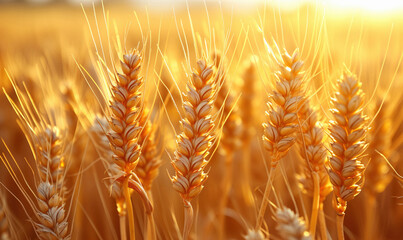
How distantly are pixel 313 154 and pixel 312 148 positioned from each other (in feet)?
0.08

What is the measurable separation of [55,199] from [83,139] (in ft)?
3.40

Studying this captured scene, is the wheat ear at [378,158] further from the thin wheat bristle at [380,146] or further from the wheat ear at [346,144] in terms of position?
the wheat ear at [346,144]

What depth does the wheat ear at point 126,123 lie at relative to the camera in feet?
4.47

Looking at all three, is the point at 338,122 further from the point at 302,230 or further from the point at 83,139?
the point at 83,139

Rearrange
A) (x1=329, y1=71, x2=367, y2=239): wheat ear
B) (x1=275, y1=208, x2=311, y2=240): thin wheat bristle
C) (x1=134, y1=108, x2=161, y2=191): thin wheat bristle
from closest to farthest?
(x1=275, y1=208, x2=311, y2=240): thin wheat bristle
(x1=329, y1=71, x2=367, y2=239): wheat ear
(x1=134, y1=108, x2=161, y2=191): thin wheat bristle

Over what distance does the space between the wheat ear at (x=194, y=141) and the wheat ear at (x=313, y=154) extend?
1.23 ft

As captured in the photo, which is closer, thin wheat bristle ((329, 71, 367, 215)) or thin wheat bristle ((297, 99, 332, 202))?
thin wheat bristle ((329, 71, 367, 215))

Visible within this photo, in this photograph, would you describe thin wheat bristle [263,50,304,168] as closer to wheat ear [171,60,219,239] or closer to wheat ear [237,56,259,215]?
wheat ear [171,60,219,239]

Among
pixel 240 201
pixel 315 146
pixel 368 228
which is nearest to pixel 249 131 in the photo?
pixel 240 201

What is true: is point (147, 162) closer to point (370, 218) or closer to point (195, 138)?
point (195, 138)

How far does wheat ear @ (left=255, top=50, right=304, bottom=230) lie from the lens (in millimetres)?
1404

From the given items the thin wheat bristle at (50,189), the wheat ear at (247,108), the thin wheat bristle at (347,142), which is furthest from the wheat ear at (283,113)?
the wheat ear at (247,108)

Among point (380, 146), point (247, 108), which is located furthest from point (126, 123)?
point (247, 108)

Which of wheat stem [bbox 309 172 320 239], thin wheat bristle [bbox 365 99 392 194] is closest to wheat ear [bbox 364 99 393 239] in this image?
thin wheat bristle [bbox 365 99 392 194]
